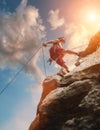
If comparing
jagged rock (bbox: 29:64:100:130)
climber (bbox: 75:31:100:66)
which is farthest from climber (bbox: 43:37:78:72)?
jagged rock (bbox: 29:64:100:130)

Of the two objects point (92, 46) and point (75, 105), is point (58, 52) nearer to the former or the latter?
point (92, 46)

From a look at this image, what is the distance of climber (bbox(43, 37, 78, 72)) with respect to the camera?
27962mm

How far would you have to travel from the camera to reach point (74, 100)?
2097 cm

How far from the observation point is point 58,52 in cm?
2814

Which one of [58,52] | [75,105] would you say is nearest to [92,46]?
[58,52]

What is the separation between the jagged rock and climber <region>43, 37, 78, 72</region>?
5369mm

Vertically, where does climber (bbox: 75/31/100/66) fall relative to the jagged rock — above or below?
above

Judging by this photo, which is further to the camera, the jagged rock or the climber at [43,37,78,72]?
the climber at [43,37,78,72]

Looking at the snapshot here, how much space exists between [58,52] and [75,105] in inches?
340

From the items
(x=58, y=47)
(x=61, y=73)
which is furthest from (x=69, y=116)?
(x=58, y=47)

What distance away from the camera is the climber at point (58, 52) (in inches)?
1101

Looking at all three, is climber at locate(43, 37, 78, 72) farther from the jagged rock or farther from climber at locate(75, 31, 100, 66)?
the jagged rock

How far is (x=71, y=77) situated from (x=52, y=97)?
2507 millimetres

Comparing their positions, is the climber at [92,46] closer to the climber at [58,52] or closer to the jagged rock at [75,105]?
the climber at [58,52]
